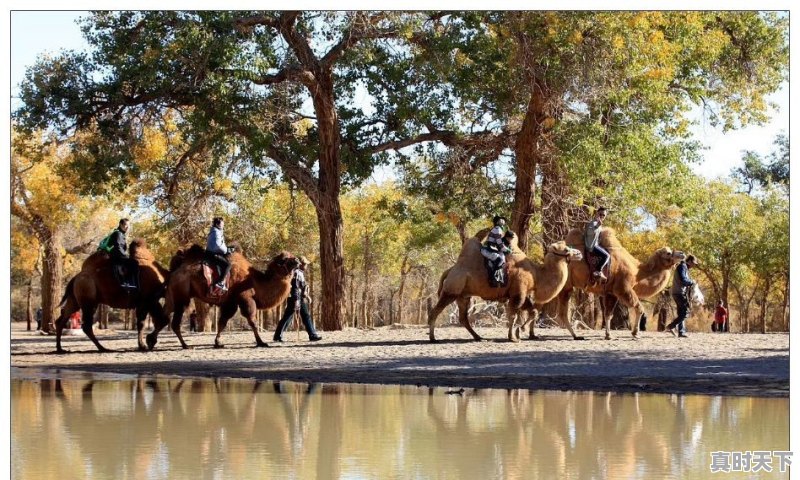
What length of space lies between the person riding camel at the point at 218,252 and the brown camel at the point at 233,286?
0.75 ft

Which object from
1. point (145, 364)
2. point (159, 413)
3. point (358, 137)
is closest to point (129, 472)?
point (159, 413)

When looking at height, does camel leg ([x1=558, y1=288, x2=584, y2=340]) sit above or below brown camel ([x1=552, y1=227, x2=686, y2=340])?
below

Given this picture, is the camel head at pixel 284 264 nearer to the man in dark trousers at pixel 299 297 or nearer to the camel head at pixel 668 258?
the man in dark trousers at pixel 299 297

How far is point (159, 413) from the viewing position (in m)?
12.9

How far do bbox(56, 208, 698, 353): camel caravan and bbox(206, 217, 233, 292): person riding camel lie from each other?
0.7 inches

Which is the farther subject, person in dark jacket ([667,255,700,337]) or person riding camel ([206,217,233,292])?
person in dark jacket ([667,255,700,337])

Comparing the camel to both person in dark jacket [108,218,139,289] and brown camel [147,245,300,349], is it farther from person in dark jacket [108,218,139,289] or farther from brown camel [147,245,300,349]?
person in dark jacket [108,218,139,289]

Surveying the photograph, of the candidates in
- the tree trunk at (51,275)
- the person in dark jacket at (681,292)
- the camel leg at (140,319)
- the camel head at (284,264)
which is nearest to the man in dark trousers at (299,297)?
the camel head at (284,264)

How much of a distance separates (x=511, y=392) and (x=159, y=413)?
415cm

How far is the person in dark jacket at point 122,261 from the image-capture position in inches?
833

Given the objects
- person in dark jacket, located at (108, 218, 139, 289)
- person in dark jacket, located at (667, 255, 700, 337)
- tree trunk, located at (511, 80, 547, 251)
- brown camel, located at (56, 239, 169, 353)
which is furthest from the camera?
tree trunk, located at (511, 80, 547, 251)

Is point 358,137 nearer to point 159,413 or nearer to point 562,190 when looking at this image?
point 562,190

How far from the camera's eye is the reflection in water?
30.3ft

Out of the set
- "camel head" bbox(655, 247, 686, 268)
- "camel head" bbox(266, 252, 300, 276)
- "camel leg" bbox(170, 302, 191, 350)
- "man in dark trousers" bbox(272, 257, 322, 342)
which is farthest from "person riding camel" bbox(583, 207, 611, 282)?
"camel leg" bbox(170, 302, 191, 350)
